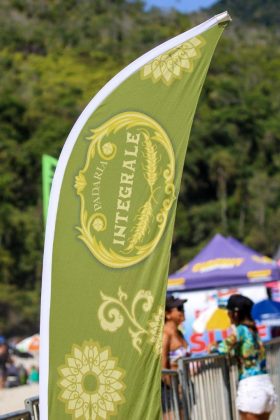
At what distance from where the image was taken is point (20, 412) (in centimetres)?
392

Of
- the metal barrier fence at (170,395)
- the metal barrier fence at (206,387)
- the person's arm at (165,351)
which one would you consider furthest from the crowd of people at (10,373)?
the metal barrier fence at (170,395)

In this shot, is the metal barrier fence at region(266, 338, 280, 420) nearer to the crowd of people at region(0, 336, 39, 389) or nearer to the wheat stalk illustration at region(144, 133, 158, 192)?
the wheat stalk illustration at region(144, 133, 158, 192)

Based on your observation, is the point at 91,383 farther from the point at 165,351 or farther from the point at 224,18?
the point at 165,351

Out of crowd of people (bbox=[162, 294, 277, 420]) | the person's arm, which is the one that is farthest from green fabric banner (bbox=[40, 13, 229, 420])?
the person's arm

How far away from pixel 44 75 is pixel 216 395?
96.1 metres

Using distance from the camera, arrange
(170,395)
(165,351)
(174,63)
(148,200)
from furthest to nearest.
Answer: (165,351) → (170,395) → (174,63) → (148,200)

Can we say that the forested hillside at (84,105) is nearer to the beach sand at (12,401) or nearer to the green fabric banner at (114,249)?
the beach sand at (12,401)

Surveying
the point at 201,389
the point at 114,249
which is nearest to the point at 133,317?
the point at 114,249

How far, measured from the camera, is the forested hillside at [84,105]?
198ft

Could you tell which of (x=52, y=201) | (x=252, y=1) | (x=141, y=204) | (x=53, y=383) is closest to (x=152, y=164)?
(x=141, y=204)

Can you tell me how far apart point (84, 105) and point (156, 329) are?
76.6 meters

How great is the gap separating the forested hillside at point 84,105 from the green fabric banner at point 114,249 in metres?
40.0

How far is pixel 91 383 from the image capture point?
11.8 ft

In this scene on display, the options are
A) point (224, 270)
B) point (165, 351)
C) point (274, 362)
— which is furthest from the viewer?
point (224, 270)
